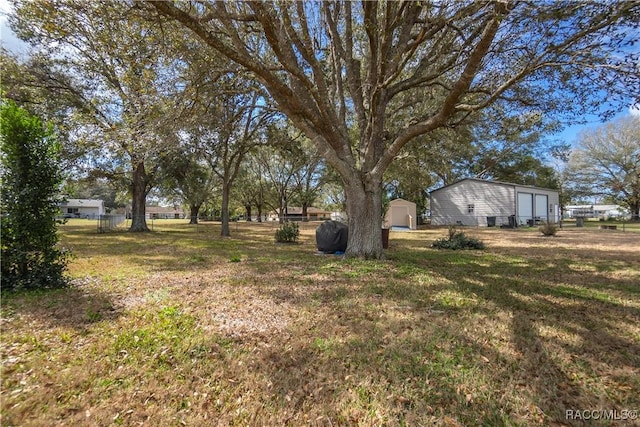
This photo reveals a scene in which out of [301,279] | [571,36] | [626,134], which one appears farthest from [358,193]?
[626,134]

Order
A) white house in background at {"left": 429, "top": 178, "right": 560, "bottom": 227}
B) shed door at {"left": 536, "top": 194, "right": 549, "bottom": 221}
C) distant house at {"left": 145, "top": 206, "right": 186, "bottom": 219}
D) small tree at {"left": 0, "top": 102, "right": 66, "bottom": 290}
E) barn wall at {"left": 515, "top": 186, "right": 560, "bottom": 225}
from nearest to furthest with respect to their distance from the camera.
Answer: small tree at {"left": 0, "top": 102, "right": 66, "bottom": 290} → white house in background at {"left": 429, "top": 178, "right": 560, "bottom": 227} → barn wall at {"left": 515, "top": 186, "right": 560, "bottom": 225} → shed door at {"left": 536, "top": 194, "right": 549, "bottom": 221} → distant house at {"left": 145, "top": 206, "right": 186, "bottom": 219}

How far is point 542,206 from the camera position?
2542 centimetres

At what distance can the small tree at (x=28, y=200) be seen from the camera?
4.36 meters

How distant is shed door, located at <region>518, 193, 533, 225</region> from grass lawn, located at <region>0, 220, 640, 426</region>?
820 inches

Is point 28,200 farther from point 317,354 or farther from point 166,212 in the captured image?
point 166,212

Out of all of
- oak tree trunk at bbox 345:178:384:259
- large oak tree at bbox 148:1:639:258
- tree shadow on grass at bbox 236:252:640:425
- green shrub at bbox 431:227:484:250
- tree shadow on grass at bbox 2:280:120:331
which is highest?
large oak tree at bbox 148:1:639:258

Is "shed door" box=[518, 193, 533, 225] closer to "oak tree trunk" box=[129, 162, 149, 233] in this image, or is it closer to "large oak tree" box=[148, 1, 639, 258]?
"large oak tree" box=[148, 1, 639, 258]

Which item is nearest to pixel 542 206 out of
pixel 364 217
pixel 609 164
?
pixel 609 164

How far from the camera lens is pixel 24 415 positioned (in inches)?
80.7

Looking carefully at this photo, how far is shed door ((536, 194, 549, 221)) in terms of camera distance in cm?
2498

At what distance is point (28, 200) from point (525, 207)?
94.1 ft

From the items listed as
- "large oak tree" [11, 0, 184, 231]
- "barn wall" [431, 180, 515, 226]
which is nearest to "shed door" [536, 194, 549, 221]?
"barn wall" [431, 180, 515, 226]

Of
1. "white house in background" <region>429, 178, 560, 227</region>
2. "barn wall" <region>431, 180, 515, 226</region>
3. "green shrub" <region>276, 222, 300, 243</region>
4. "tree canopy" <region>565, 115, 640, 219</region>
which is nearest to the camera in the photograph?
"green shrub" <region>276, 222, 300, 243</region>

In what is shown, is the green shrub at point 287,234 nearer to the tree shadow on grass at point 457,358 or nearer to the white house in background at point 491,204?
the tree shadow on grass at point 457,358
